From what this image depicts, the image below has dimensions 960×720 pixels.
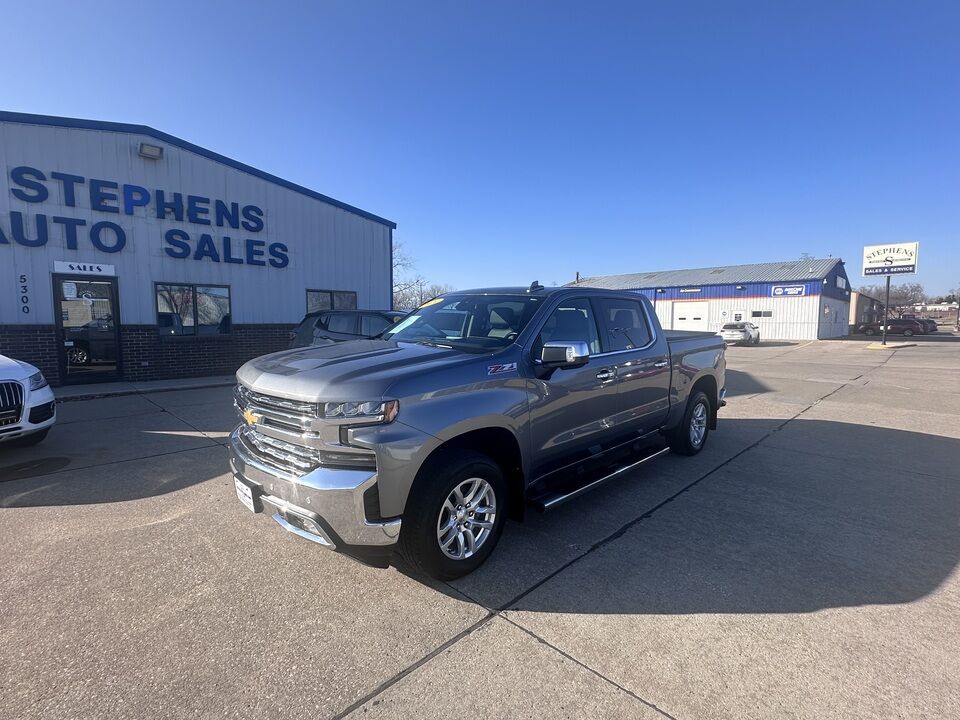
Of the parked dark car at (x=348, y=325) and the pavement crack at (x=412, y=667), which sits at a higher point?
the parked dark car at (x=348, y=325)

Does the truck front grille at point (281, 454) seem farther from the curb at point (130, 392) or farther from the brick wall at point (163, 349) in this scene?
the brick wall at point (163, 349)

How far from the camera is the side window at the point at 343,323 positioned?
11438 millimetres

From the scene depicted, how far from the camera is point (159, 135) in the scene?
11.7 metres

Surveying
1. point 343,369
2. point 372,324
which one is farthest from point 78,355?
point 343,369

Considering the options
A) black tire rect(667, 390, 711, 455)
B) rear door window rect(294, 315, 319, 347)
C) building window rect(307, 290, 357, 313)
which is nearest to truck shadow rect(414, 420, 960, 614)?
black tire rect(667, 390, 711, 455)

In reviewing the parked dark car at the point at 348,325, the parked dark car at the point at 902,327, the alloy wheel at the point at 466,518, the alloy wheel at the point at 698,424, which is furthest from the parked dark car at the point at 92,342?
the parked dark car at the point at 902,327

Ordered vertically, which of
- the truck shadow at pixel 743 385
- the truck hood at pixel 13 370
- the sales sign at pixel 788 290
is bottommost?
the truck shadow at pixel 743 385

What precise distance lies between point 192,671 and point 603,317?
3.74 m

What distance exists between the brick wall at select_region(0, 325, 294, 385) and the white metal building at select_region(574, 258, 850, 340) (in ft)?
96.4

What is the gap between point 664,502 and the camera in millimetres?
4469

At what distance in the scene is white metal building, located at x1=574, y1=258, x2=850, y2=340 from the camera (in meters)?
36.4

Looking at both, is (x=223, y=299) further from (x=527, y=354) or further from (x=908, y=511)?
(x=908, y=511)

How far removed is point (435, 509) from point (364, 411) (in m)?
→ 0.70

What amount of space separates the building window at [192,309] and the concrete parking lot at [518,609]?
26.2ft
